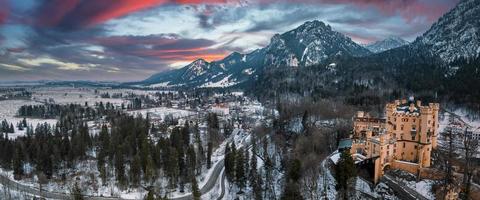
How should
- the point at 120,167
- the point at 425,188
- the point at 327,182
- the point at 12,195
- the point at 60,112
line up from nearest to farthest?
the point at 425,188 → the point at 327,182 → the point at 12,195 → the point at 120,167 → the point at 60,112

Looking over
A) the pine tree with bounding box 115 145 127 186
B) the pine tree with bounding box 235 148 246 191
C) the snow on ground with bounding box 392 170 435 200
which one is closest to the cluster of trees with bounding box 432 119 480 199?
the snow on ground with bounding box 392 170 435 200

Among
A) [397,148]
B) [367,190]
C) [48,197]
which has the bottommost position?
[48,197]

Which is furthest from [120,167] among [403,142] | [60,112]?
[60,112]

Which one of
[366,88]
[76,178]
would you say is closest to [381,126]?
[76,178]

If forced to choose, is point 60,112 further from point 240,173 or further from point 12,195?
point 240,173

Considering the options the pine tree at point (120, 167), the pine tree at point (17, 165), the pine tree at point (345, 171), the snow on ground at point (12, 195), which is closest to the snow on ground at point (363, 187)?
the pine tree at point (345, 171)

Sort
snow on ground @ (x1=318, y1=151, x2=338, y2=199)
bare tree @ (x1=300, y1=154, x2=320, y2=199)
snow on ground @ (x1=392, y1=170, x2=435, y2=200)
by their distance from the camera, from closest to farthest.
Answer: snow on ground @ (x1=392, y1=170, x2=435, y2=200) < bare tree @ (x1=300, y1=154, x2=320, y2=199) < snow on ground @ (x1=318, y1=151, x2=338, y2=199)

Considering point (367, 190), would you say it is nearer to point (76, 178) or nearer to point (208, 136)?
point (76, 178)

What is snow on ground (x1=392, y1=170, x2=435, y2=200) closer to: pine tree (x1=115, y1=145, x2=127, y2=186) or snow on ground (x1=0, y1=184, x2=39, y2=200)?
pine tree (x1=115, y1=145, x2=127, y2=186)

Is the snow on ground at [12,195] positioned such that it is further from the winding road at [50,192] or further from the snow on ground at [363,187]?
the snow on ground at [363,187]
